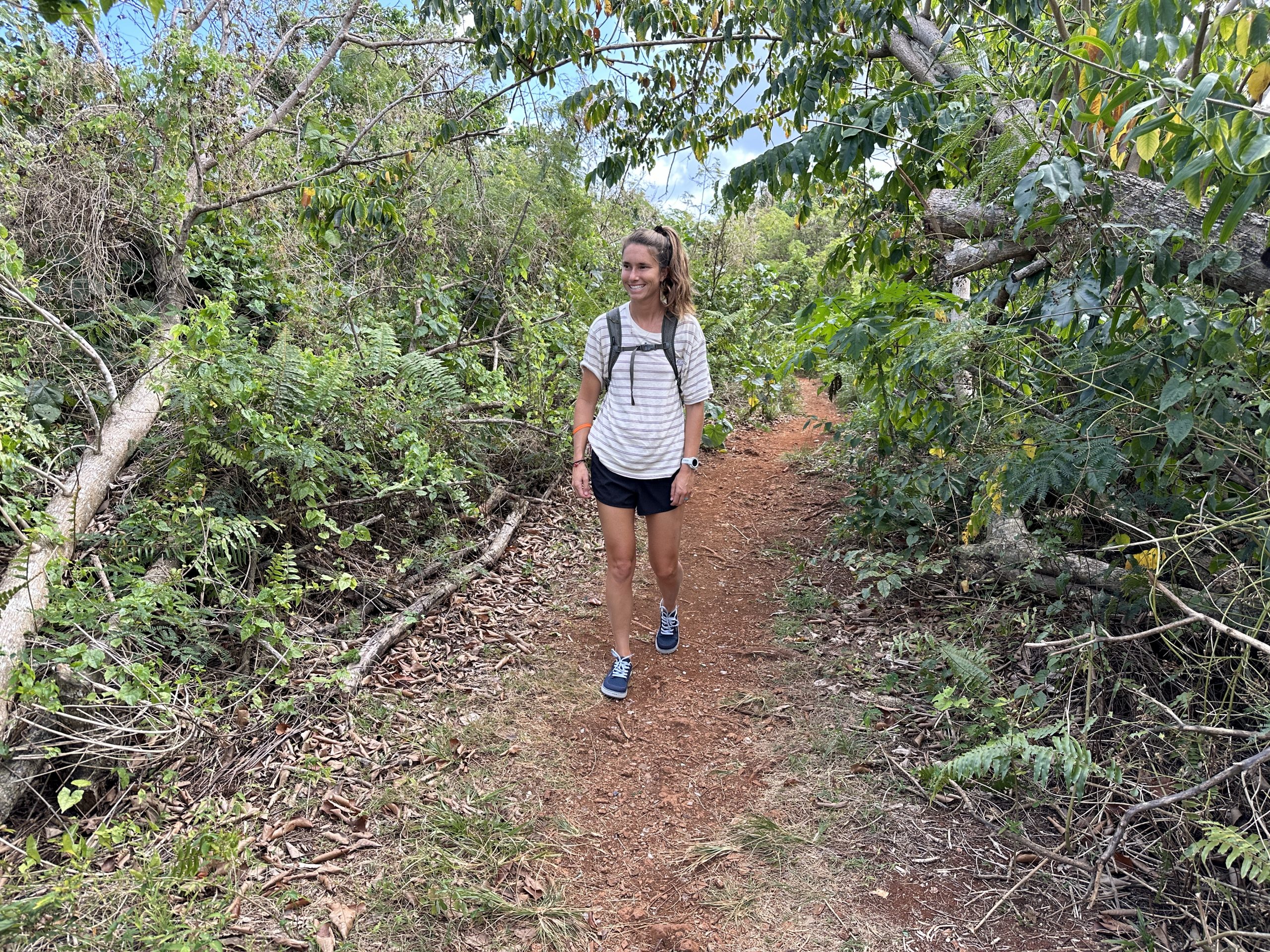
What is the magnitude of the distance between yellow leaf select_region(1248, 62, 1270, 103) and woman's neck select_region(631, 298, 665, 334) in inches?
88.9

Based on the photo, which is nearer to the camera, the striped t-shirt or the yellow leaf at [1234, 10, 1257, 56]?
the yellow leaf at [1234, 10, 1257, 56]

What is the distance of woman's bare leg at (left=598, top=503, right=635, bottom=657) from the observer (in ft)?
11.4

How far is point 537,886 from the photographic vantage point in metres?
2.60

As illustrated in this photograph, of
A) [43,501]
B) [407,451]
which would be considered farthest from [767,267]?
[43,501]

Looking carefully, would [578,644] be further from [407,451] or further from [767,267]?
[767,267]

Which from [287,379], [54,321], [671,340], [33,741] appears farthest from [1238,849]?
[54,321]

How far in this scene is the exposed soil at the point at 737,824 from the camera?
7.85 ft

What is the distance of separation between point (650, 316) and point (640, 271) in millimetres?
244

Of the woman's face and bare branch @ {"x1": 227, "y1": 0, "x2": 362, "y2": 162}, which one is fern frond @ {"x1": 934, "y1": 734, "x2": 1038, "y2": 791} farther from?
bare branch @ {"x1": 227, "y1": 0, "x2": 362, "y2": 162}

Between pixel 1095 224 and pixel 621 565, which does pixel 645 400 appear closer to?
pixel 621 565

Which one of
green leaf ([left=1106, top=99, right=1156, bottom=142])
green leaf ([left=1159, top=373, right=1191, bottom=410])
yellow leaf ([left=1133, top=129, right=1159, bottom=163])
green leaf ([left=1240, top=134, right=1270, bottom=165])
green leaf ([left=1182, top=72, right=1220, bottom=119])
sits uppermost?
green leaf ([left=1182, top=72, right=1220, bottom=119])

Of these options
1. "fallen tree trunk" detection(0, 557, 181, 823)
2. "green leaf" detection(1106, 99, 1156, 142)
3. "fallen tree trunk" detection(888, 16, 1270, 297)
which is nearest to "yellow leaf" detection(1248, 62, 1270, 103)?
"fallen tree trunk" detection(888, 16, 1270, 297)

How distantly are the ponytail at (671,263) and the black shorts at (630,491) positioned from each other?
796 millimetres

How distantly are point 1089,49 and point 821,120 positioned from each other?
3.81ft
